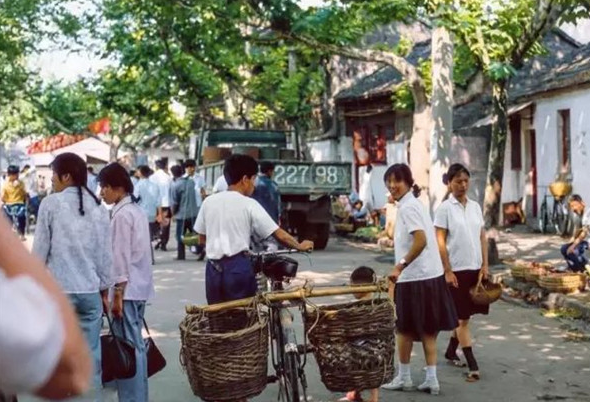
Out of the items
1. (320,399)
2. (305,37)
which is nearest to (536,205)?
(305,37)

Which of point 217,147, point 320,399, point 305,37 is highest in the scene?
point 305,37

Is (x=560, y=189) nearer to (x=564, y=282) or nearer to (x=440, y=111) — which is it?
(x=440, y=111)

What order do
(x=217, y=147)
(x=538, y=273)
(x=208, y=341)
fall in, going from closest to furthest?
(x=208, y=341) → (x=538, y=273) → (x=217, y=147)

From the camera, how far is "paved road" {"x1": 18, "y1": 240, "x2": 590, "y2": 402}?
767 centimetres

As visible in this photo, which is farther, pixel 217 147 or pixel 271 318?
pixel 217 147

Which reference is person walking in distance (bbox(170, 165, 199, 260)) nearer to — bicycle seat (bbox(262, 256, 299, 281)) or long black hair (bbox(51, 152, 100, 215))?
bicycle seat (bbox(262, 256, 299, 281))

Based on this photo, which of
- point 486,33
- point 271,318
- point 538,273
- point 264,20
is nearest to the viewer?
point 271,318

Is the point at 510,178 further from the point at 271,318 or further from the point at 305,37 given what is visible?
the point at 271,318

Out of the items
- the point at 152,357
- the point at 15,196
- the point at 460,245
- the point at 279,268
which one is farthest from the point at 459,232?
the point at 15,196

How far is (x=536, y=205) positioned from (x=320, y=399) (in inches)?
672

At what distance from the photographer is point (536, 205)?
23719 mm

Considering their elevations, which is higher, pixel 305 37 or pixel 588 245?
pixel 305 37

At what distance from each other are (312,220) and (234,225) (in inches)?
519

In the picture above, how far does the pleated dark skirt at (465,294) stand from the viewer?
835 centimetres
